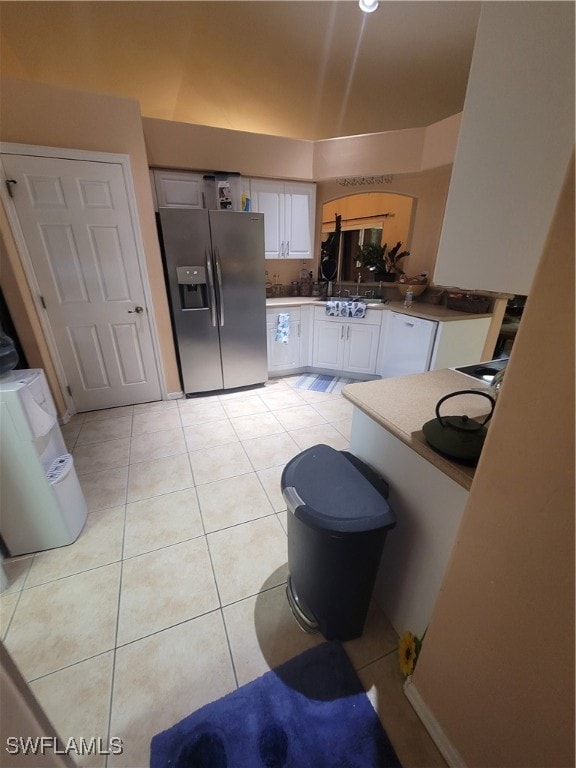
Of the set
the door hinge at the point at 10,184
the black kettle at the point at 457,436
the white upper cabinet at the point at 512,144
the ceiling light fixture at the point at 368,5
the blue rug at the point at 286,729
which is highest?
the ceiling light fixture at the point at 368,5

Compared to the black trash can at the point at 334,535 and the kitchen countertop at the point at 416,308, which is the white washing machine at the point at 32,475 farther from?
the kitchen countertop at the point at 416,308

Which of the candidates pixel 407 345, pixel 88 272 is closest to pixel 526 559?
pixel 407 345

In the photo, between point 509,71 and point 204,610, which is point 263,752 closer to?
point 204,610

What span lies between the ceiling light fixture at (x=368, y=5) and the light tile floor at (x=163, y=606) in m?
3.41

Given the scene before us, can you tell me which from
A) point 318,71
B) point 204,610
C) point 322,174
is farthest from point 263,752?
point 318,71

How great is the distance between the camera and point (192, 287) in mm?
2844

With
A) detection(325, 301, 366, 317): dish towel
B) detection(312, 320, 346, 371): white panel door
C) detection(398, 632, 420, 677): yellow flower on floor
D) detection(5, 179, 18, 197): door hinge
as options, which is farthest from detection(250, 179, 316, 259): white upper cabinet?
detection(398, 632, 420, 677): yellow flower on floor

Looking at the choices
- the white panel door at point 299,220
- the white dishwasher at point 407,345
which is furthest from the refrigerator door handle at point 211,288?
the white dishwasher at point 407,345

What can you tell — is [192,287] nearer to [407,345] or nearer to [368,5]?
[407,345]

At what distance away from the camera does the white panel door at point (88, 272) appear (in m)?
2.31

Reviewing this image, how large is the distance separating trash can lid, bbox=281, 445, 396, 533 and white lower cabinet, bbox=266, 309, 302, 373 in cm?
243

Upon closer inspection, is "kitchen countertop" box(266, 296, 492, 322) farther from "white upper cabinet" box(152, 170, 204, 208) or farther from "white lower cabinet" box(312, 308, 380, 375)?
"white upper cabinet" box(152, 170, 204, 208)

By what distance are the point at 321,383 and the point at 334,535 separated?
280 cm

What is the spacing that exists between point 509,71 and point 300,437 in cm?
224
